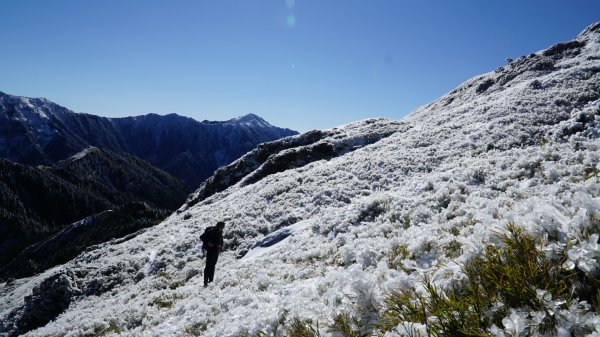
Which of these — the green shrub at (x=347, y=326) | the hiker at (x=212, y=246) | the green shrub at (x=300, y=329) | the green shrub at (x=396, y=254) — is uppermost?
the green shrub at (x=396, y=254)

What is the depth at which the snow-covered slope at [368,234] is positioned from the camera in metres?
4.58

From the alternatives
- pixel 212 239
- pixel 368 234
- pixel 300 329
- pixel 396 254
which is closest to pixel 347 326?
pixel 300 329

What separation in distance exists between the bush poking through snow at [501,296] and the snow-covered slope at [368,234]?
0.10 m

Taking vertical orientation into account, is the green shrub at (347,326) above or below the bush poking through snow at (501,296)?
below

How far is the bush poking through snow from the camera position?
10.4ft

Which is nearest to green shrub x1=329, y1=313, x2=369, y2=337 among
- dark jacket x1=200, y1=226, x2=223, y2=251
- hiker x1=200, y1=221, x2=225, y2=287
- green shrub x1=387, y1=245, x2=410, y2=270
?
green shrub x1=387, y1=245, x2=410, y2=270

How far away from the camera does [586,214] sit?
3936mm

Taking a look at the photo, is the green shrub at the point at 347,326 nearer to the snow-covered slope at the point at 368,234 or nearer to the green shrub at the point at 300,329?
the snow-covered slope at the point at 368,234

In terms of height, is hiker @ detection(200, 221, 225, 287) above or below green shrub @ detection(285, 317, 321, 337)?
below

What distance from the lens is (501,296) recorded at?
11.5ft

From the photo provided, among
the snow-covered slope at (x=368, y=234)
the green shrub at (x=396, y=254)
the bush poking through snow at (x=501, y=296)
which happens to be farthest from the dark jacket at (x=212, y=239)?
the bush poking through snow at (x=501, y=296)

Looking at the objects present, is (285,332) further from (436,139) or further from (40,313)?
(436,139)

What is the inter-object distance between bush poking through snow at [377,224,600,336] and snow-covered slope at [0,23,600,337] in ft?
0.34

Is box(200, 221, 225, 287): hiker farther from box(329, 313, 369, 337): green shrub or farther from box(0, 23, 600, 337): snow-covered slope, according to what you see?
box(329, 313, 369, 337): green shrub
